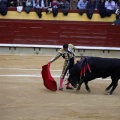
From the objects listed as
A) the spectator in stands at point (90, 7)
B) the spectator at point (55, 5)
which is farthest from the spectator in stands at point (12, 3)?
the spectator in stands at point (90, 7)

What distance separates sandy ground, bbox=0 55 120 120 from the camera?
6.99 m

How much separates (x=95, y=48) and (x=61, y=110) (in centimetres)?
933

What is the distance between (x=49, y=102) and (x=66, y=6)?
8.52 metres

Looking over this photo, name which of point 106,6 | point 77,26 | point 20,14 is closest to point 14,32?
point 20,14

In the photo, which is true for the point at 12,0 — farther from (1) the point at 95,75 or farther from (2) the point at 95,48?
(1) the point at 95,75

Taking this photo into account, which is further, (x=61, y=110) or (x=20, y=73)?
(x=20, y=73)

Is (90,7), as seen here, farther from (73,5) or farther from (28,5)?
(28,5)

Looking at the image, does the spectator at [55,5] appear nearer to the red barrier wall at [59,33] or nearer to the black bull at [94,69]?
the red barrier wall at [59,33]

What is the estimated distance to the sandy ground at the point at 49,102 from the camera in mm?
6988

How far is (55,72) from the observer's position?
12.4m

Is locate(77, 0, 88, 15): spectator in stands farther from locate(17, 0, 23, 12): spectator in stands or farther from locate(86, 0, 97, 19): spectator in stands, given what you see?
locate(17, 0, 23, 12): spectator in stands

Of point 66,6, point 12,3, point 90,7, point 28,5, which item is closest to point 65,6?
point 66,6

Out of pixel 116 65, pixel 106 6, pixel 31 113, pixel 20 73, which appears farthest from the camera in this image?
pixel 106 6

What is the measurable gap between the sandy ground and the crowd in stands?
5.07 m
